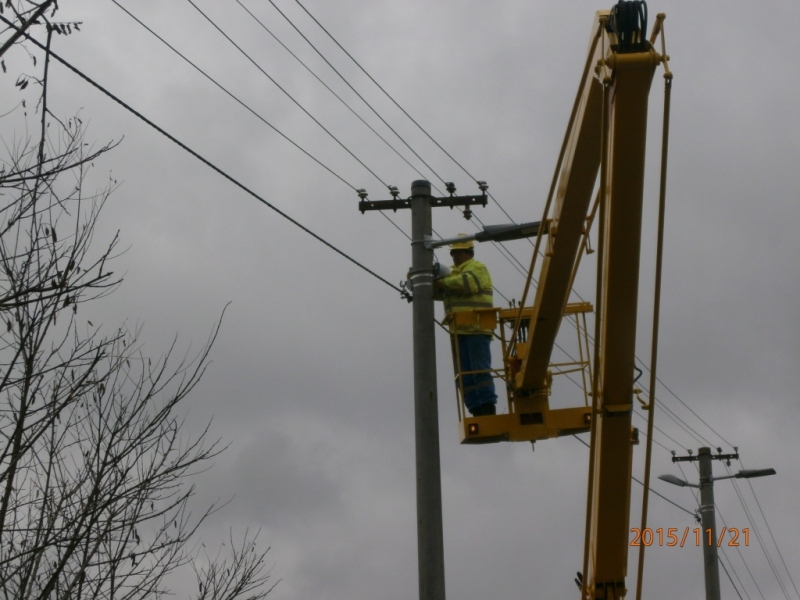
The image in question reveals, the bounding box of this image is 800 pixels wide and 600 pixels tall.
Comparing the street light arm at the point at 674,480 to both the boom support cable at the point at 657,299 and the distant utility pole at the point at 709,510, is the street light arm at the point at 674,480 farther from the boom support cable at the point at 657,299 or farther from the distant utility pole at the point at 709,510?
the boom support cable at the point at 657,299

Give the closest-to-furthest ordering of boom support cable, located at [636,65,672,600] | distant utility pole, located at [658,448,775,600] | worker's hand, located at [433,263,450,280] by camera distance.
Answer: boom support cable, located at [636,65,672,600] → worker's hand, located at [433,263,450,280] → distant utility pole, located at [658,448,775,600]

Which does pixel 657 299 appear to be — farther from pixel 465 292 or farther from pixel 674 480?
pixel 674 480

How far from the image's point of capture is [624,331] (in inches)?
332

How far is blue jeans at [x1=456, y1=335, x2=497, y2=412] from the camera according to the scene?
1145 cm

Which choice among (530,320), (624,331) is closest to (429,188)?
(530,320)

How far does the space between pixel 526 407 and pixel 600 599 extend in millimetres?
2330

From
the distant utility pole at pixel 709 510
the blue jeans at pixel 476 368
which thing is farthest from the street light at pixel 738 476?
the blue jeans at pixel 476 368

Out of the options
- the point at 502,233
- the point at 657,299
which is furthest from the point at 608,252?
the point at 502,233

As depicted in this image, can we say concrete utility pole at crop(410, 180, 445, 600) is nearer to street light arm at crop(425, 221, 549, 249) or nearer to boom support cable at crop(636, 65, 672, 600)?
street light arm at crop(425, 221, 549, 249)

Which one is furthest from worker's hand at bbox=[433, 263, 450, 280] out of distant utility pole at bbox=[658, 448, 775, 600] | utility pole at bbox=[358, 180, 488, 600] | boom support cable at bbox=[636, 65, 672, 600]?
distant utility pole at bbox=[658, 448, 775, 600]

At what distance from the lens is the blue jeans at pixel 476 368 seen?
1145 centimetres

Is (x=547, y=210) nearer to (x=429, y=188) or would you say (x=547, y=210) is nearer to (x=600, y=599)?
(x=429, y=188)

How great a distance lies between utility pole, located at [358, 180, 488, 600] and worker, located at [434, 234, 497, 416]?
50 centimetres

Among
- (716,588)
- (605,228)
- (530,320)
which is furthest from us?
(716,588)
